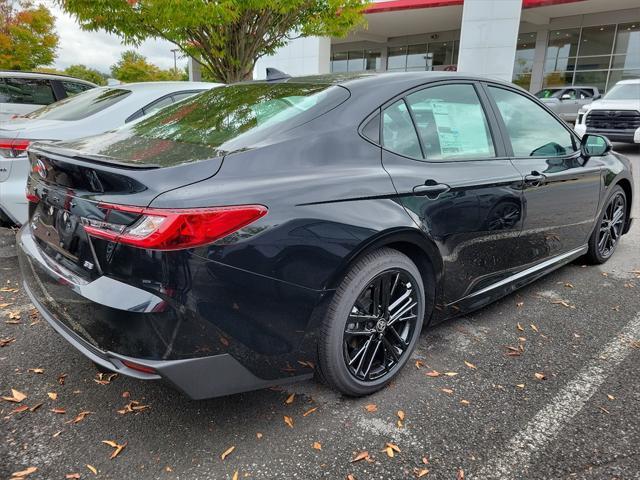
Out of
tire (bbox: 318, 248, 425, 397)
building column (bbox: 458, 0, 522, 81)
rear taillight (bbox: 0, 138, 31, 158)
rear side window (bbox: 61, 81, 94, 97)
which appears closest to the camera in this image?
tire (bbox: 318, 248, 425, 397)

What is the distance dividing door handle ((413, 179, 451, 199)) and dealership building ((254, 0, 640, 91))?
17.4 meters

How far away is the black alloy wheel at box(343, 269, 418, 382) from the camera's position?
229cm

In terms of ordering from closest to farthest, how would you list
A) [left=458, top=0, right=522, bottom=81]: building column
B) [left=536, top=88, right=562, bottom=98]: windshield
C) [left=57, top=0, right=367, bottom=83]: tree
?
[left=57, top=0, right=367, bottom=83]: tree < [left=458, top=0, right=522, bottom=81]: building column < [left=536, top=88, right=562, bottom=98]: windshield

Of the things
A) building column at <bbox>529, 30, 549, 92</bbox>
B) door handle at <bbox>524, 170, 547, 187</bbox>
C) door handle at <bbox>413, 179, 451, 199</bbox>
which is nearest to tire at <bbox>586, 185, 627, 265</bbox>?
door handle at <bbox>524, 170, 547, 187</bbox>

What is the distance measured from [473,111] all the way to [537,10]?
2201cm

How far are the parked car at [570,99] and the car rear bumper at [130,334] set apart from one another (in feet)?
62.5

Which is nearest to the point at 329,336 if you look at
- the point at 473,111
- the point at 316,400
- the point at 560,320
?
the point at 316,400

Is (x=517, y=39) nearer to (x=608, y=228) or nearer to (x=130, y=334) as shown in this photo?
(x=608, y=228)

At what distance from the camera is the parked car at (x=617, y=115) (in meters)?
12.2

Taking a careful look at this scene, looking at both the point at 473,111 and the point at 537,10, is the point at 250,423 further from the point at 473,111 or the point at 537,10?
the point at 537,10

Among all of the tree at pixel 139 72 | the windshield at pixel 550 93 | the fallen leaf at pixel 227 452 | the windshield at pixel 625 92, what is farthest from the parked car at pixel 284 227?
the tree at pixel 139 72

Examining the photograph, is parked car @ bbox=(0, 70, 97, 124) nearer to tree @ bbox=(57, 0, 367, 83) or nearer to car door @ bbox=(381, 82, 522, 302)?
tree @ bbox=(57, 0, 367, 83)

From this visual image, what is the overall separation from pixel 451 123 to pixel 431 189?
0.56m

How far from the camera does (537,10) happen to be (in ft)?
69.1
